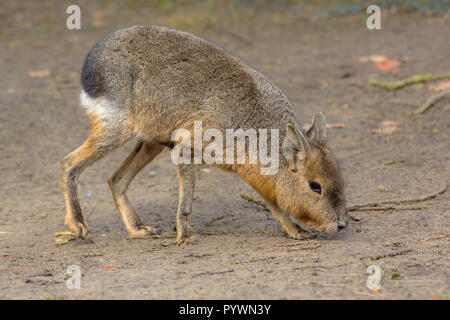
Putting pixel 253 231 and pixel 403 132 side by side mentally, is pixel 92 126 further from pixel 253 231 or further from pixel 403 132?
pixel 403 132

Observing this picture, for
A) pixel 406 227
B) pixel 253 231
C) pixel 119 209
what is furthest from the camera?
pixel 119 209

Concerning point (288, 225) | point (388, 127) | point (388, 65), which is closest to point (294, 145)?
point (288, 225)

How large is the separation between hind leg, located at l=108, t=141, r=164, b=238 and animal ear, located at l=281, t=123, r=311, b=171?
1425 millimetres

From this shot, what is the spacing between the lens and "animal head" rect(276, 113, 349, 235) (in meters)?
5.29

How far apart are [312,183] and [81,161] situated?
1986 mm

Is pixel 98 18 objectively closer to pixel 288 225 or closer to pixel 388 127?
pixel 388 127

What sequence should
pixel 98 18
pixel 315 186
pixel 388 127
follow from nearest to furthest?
pixel 315 186, pixel 388 127, pixel 98 18

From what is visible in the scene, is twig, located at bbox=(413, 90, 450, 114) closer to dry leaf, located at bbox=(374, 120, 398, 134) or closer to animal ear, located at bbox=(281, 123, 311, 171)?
dry leaf, located at bbox=(374, 120, 398, 134)

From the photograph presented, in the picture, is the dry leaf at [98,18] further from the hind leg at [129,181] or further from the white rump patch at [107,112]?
the white rump patch at [107,112]

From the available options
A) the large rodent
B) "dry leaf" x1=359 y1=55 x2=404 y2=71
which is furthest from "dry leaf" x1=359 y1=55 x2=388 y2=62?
the large rodent

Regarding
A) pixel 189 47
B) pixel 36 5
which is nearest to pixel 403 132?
pixel 189 47

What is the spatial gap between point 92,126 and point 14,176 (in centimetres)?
202

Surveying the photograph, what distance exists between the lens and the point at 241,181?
7262 millimetres

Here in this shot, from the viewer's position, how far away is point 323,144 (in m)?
5.55
